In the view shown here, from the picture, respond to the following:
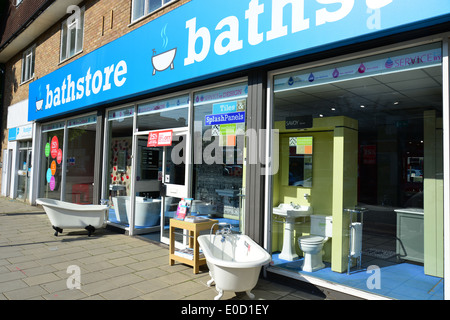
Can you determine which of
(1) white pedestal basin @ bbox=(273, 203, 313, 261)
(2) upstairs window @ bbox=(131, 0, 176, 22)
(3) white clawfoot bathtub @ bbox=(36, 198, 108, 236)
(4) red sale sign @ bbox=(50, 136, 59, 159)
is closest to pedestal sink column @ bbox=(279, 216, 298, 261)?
(1) white pedestal basin @ bbox=(273, 203, 313, 261)

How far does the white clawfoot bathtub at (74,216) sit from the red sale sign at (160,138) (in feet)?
6.05

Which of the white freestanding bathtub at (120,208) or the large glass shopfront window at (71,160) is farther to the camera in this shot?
the large glass shopfront window at (71,160)

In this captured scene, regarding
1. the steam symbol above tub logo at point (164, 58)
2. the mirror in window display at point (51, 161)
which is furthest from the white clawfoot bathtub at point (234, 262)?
the mirror in window display at point (51, 161)

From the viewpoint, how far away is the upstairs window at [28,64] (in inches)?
470

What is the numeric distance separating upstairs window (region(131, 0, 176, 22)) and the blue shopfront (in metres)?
0.75

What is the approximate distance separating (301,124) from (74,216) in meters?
4.73

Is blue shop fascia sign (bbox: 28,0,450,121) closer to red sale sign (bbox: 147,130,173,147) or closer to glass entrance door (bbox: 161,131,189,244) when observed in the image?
red sale sign (bbox: 147,130,173,147)

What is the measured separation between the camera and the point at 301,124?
4723 mm

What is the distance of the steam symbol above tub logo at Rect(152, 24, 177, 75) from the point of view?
5129 mm

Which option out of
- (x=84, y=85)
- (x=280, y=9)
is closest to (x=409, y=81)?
(x=280, y=9)

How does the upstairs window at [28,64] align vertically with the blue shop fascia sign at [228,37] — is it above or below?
above

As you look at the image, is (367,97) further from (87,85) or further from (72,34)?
(72,34)
